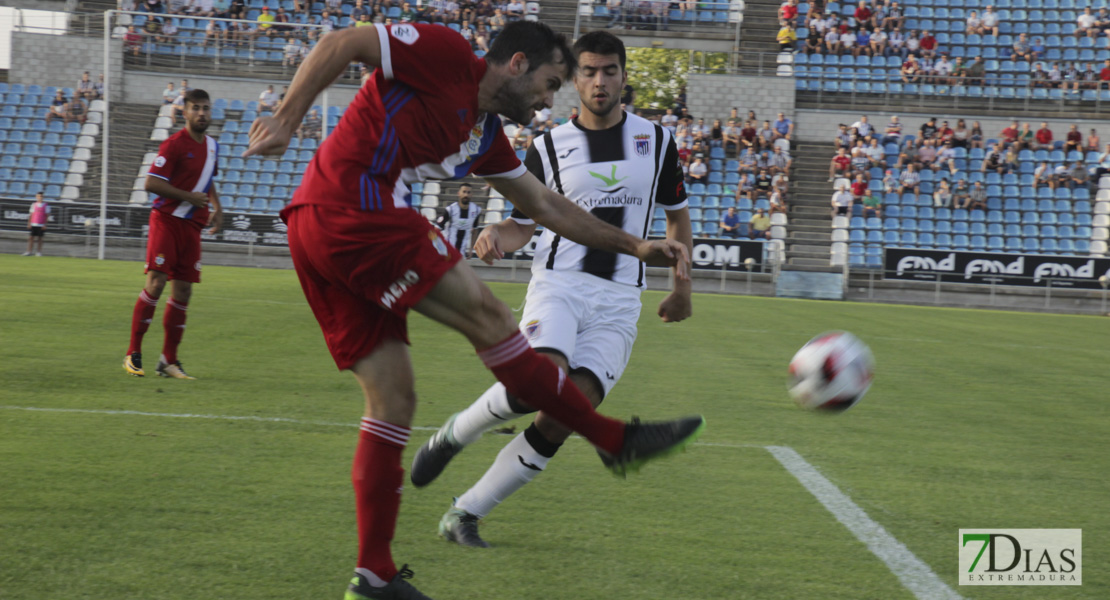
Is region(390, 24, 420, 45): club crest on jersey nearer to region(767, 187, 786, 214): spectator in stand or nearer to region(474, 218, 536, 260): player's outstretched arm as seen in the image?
region(474, 218, 536, 260): player's outstretched arm

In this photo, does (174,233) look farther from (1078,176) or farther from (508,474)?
(1078,176)

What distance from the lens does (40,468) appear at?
451 centimetres

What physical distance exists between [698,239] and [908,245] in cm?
600

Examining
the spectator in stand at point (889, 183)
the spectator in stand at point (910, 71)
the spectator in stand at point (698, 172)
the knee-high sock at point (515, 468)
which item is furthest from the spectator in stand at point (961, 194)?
the knee-high sock at point (515, 468)

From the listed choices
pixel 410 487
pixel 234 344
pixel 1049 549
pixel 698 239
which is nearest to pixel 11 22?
pixel 698 239

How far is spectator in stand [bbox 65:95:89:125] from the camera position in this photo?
98.8 ft

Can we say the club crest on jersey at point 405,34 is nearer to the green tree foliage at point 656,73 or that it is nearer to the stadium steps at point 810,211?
the stadium steps at point 810,211

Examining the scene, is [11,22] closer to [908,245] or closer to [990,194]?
[908,245]

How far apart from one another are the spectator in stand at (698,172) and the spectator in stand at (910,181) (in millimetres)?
5613

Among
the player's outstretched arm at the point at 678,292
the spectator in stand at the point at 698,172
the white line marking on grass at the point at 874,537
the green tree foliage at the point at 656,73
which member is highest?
the green tree foliage at the point at 656,73

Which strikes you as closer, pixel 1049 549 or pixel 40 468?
pixel 1049 549

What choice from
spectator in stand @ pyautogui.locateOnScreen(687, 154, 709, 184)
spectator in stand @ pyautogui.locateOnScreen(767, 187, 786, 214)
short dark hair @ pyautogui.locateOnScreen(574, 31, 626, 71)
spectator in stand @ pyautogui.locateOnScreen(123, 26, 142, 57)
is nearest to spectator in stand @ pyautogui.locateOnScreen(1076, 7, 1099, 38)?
spectator in stand @ pyautogui.locateOnScreen(767, 187, 786, 214)

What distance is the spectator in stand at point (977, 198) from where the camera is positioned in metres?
28.0

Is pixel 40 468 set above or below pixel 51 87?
below
